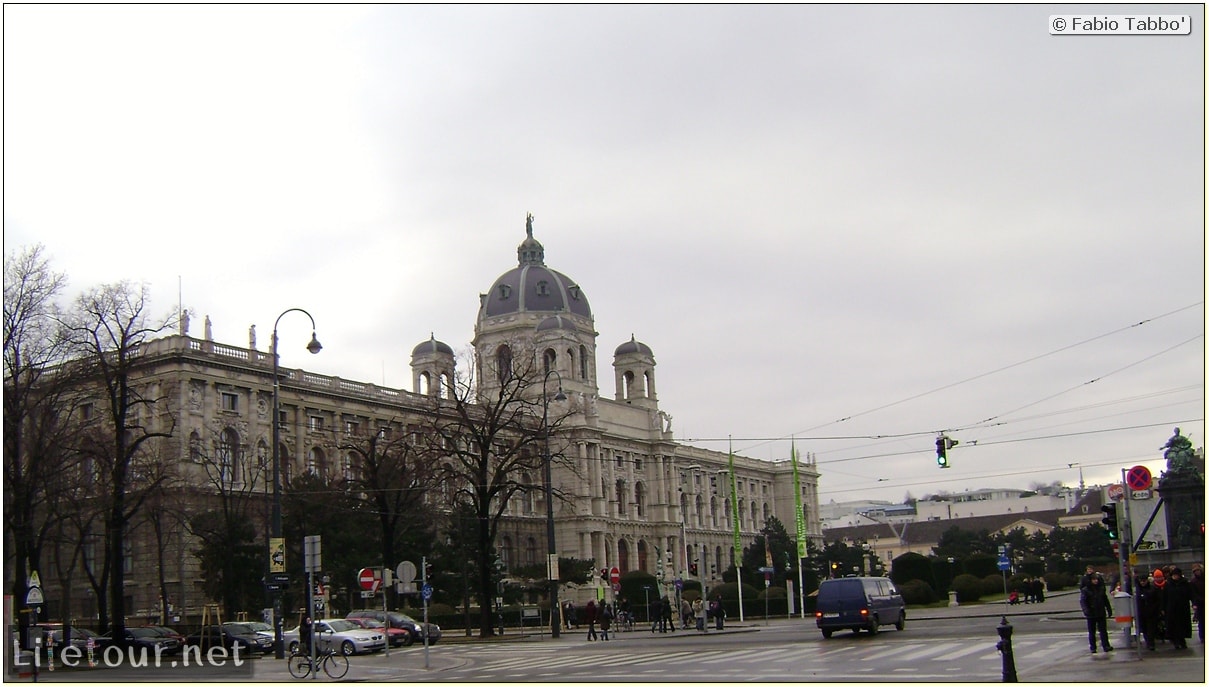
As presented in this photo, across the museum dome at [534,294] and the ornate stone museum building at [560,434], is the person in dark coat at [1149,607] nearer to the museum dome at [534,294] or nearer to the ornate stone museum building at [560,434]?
the ornate stone museum building at [560,434]

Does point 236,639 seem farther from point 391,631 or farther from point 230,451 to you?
point 230,451

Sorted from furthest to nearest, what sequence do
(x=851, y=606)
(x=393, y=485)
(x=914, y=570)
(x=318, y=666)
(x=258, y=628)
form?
(x=914, y=570), (x=393, y=485), (x=258, y=628), (x=851, y=606), (x=318, y=666)

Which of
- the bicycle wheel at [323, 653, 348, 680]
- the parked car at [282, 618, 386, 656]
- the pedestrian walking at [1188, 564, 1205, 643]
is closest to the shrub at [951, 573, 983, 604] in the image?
the parked car at [282, 618, 386, 656]

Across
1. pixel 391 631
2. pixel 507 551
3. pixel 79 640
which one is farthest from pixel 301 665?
pixel 507 551

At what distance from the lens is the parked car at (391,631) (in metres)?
49.2

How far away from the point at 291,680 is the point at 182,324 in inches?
2041

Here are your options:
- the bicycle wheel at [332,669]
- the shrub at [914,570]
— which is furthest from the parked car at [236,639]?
the shrub at [914,570]

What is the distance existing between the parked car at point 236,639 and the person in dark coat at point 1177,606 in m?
31.2

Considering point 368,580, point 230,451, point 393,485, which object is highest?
point 230,451

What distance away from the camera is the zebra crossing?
24.9 m

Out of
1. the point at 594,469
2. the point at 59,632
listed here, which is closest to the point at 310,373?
the point at 594,469

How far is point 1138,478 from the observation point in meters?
23.3

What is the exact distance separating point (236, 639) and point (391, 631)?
6.62 m

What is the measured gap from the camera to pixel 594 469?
12238 cm
